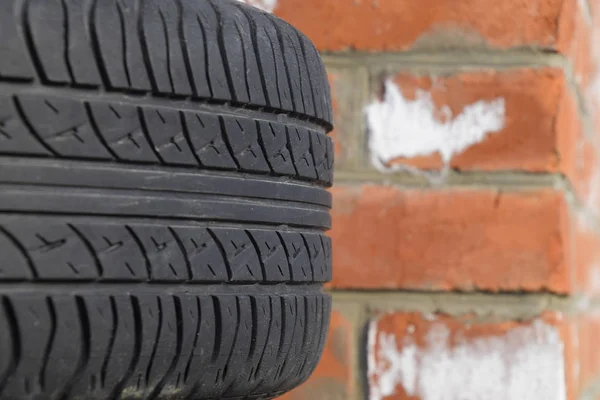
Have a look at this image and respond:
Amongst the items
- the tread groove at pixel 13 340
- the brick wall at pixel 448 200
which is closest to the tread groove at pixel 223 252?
the tread groove at pixel 13 340

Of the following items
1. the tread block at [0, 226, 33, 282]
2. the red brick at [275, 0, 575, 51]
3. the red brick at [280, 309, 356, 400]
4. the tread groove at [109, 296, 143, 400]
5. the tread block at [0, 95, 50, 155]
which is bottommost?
the red brick at [280, 309, 356, 400]

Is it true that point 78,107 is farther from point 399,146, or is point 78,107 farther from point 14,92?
point 399,146

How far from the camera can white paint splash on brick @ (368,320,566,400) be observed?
2.63ft

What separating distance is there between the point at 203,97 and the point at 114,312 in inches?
4.5

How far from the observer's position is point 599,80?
103cm

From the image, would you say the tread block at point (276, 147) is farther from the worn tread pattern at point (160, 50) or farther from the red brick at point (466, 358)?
the red brick at point (466, 358)

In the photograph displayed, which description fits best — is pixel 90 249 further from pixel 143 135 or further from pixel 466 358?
pixel 466 358

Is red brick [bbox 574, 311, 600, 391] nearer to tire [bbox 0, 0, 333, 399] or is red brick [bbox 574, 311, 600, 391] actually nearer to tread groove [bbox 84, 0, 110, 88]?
tire [bbox 0, 0, 333, 399]

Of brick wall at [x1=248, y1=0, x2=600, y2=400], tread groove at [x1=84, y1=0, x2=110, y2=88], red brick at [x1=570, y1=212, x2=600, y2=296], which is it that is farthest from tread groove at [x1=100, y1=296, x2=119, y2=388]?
red brick at [x1=570, y1=212, x2=600, y2=296]

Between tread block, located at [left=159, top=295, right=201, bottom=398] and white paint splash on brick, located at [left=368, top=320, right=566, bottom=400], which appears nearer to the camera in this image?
tread block, located at [left=159, top=295, right=201, bottom=398]

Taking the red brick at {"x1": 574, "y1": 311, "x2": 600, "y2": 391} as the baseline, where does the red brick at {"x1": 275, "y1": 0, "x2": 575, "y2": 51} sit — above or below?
above

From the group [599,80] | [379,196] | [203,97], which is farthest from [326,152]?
[599,80]

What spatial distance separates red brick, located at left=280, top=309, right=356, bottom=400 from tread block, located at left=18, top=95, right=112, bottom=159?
0.50 metres

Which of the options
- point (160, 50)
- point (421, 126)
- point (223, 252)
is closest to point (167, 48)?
point (160, 50)
